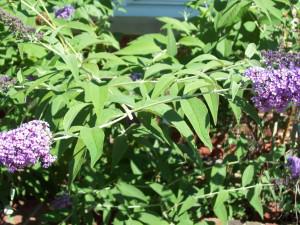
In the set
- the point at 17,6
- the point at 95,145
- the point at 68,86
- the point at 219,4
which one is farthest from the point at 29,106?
the point at 219,4

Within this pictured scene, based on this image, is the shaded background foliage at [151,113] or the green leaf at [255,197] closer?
the shaded background foliage at [151,113]

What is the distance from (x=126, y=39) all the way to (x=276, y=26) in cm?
220

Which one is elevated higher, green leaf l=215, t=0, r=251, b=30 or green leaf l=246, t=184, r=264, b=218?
green leaf l=215, t=0, r=251, b=30

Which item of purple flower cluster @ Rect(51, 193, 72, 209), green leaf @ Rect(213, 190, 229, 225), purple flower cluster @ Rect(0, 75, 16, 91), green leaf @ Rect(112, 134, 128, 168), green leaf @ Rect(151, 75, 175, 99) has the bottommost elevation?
purple flower cluster @ Rect(51, 193, 72, 209)

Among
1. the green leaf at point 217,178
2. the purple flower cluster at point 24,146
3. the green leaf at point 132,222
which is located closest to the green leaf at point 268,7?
the green leaf at point 217,178

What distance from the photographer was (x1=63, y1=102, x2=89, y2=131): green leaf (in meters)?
2.18

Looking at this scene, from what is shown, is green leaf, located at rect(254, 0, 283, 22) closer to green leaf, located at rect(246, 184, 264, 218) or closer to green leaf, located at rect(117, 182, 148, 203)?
green leaf, located at rect(246, 184, 264, 218)

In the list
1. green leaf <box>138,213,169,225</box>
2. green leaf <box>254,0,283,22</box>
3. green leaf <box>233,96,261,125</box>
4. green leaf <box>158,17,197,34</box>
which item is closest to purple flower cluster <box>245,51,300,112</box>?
green leaf <box>233,96,261,125</box>

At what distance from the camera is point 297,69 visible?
80.7 inches

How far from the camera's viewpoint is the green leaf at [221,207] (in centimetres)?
280

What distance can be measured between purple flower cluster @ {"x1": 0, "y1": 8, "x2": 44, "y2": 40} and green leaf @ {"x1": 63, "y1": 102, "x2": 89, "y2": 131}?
0.35 metres

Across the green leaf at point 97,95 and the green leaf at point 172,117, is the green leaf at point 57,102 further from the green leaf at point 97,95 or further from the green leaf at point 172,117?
the green leaf at point 172,117

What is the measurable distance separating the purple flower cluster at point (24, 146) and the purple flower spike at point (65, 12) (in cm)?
148

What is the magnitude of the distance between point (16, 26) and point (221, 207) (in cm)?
134
